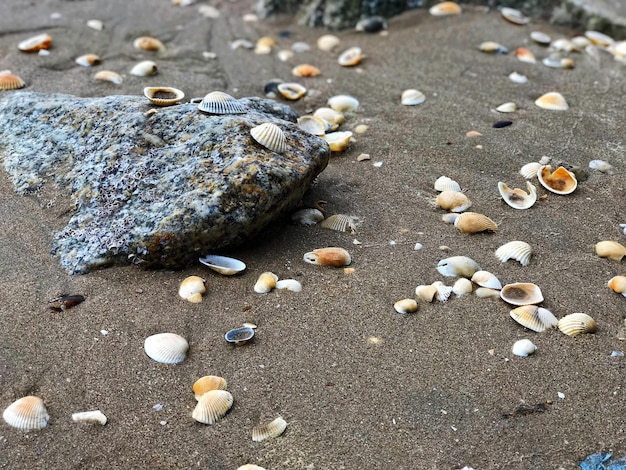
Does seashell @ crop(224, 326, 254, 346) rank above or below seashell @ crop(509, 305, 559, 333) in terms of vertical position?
below

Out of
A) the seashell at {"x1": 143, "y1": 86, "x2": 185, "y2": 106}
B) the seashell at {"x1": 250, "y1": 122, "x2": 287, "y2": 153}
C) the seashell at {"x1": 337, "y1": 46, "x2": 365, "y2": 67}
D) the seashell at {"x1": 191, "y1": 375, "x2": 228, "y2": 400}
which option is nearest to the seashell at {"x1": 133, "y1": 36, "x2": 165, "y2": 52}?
the seashell at {"x1": 337, "y1": 46, "x2": 365, "y2": 67}

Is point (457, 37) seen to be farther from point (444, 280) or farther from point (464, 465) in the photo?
point (464, 465)

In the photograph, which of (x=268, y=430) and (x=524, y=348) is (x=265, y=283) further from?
(x=524, y=348)

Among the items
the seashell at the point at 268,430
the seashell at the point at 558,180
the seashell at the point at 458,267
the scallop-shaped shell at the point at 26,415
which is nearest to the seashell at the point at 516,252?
the seashell at the point at 458,267

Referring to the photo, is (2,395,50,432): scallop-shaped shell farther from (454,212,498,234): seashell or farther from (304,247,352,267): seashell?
(454,212,498,234): seashell

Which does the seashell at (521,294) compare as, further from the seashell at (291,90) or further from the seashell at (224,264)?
the seashell at (291,90)

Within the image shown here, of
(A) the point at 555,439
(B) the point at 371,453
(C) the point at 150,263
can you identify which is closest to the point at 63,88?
(C) the point at 150,263
